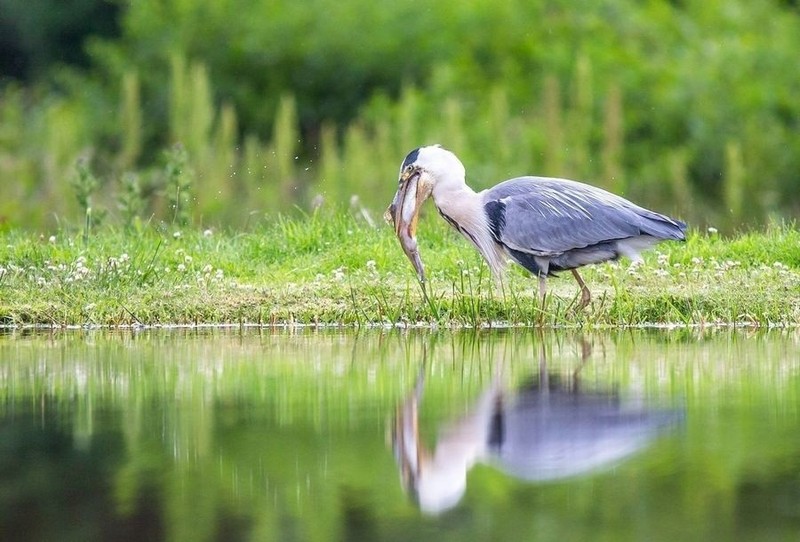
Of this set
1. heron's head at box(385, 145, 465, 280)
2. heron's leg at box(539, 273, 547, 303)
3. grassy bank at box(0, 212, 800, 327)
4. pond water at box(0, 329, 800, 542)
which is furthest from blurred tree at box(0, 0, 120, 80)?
pond water at box(0, 329, 800, 542)

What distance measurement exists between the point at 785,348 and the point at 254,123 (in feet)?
52.4

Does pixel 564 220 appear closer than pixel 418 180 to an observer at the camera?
Yes

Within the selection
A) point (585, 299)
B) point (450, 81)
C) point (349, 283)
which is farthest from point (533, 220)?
point (450, 81)

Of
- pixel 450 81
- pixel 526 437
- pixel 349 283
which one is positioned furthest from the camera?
pixel 450 81

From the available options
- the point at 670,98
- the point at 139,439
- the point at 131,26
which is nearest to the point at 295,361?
the point at 139,439

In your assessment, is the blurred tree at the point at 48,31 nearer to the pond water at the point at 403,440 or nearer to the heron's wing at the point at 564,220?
the heron's wing at the point at 564,220

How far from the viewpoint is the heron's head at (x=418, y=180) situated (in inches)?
364

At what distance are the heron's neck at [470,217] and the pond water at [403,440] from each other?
124 centimetres

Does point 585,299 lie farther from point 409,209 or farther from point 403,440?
point 403,440

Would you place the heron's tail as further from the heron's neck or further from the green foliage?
the green foliage

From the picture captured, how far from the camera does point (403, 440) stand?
5.28 meters

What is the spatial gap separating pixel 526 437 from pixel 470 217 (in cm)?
397

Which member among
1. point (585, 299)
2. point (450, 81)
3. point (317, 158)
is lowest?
point (585, 299)

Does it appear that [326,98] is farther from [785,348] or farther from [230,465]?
[230,465]
